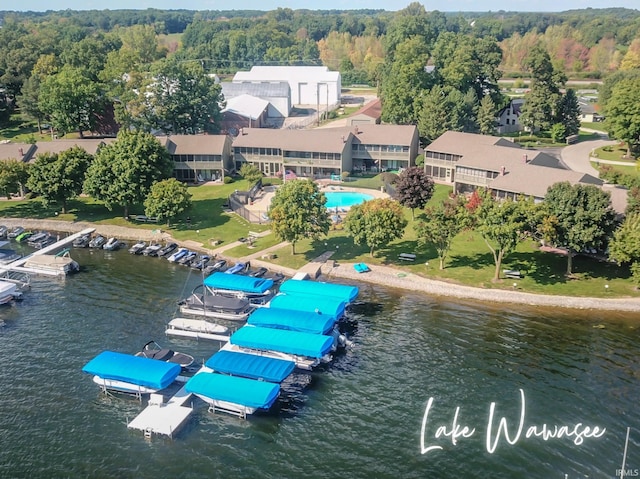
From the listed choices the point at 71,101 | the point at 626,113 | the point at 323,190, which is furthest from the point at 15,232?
the point at 626,113

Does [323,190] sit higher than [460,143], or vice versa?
[460,143]

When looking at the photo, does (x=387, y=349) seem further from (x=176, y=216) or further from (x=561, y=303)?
(x=176, y=216)

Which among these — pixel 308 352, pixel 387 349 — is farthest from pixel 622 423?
pixel 308 352

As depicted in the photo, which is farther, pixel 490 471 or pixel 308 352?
pixel 308 352

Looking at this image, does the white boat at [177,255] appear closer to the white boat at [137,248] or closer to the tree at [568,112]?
the white boat at [137,248]

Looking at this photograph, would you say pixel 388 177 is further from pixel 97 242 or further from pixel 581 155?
pixel 97 242
